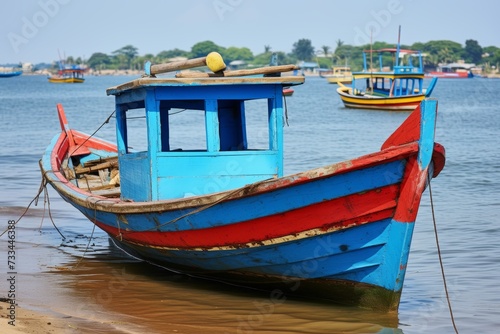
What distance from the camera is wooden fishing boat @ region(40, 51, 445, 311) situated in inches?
244

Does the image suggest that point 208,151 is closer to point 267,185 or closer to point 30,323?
point 267,185

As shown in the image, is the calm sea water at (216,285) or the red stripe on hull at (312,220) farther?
the calm sea water at (216,285)

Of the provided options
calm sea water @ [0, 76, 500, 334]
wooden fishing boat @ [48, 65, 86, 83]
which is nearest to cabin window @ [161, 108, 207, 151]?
calm sea water @ [0, 76, 500, 334]

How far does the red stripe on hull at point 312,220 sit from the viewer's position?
627cm

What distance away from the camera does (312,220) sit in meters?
6.45

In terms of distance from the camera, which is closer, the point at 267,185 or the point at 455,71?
the point at 267,185

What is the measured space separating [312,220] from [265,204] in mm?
414

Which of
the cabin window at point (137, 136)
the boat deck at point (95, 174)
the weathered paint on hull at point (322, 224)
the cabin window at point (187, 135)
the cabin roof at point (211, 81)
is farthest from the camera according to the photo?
the cabin window at point (187, 135)

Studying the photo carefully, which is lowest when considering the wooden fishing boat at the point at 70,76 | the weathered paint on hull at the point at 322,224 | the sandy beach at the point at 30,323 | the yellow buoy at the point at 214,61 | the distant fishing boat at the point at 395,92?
the wooden fishing boat at the point at 70,76

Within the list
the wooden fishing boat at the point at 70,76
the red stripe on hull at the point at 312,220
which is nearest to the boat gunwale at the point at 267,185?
the red stripe on hull at the point at 312,220

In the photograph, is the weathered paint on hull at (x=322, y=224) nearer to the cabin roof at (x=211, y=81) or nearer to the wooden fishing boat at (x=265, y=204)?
the wooden fishing boat at (x=265, y=204)

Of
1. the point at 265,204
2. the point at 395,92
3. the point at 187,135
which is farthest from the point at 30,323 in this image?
the point at 395,92

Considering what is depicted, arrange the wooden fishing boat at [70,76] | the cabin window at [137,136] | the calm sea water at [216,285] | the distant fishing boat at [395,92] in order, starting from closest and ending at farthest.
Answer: the calm sea water at [216,285], the cabin window at [137,136], the distant fishing boat at [395,92], the wooden fishing boat at [70,76]

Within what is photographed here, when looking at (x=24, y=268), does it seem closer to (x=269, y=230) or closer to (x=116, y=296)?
(x=116, y=296)
